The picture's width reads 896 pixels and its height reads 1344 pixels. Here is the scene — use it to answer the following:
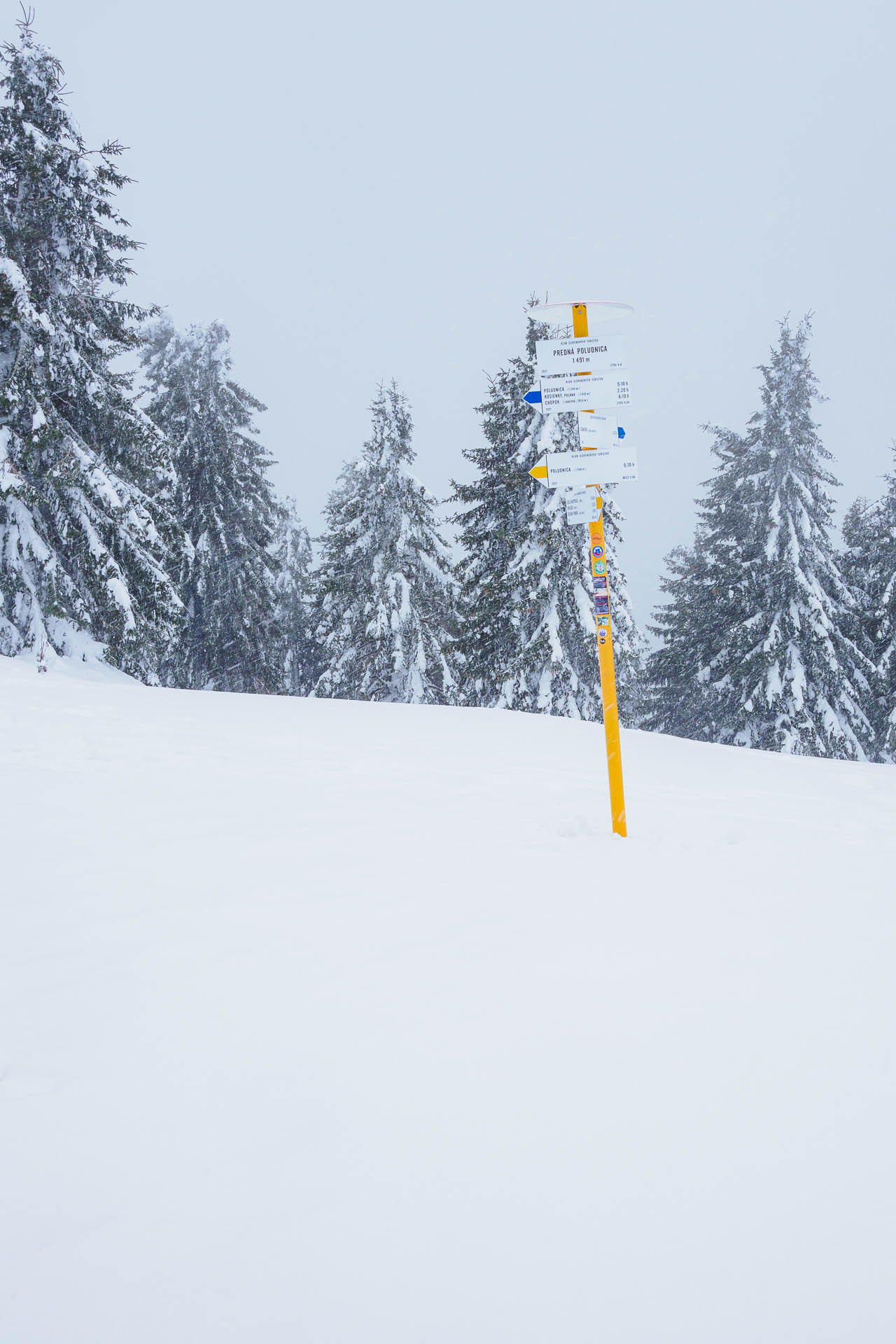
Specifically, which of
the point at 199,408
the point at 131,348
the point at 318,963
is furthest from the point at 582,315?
the point at 199,408

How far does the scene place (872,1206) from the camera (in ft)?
7.25

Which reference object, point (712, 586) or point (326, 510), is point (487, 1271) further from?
point (326, 510)

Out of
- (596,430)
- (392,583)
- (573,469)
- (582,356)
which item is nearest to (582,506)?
(573,469)

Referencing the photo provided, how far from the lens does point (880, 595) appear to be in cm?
2197

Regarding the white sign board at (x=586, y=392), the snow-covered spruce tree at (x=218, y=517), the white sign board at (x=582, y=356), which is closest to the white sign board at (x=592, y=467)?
the white sign board at (x=586, y=392)

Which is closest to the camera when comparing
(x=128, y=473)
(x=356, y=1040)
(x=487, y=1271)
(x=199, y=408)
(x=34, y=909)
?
(x=487, y=1271)

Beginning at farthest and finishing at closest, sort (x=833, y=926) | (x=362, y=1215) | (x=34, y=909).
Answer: (x=833, y=926)
(x=34, y=909)
(x=362, y=1215)

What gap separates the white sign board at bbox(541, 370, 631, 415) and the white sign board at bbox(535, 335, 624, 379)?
0.05 m

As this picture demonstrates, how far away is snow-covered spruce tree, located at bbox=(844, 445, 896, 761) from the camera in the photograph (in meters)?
20.7

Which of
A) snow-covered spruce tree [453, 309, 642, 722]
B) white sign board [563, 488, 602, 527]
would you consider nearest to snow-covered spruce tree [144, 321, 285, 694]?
snow-covered spruce tree [453, 309, 642, 722]

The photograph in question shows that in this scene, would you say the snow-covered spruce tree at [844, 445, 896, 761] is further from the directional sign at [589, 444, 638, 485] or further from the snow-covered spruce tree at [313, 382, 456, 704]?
the directional sign at [589, 444, 638, 485]

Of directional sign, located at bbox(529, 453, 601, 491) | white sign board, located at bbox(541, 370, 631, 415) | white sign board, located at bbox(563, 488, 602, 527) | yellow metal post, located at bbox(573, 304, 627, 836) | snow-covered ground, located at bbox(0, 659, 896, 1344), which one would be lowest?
snow-covered ground, located at bbox(0, 659, 896, 1344)

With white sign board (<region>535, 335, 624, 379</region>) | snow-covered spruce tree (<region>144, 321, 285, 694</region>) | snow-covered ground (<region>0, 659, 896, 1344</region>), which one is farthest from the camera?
snow-covered spruce tree (<region>144, 321, 285, 694</region>)

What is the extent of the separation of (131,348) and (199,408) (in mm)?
6320
